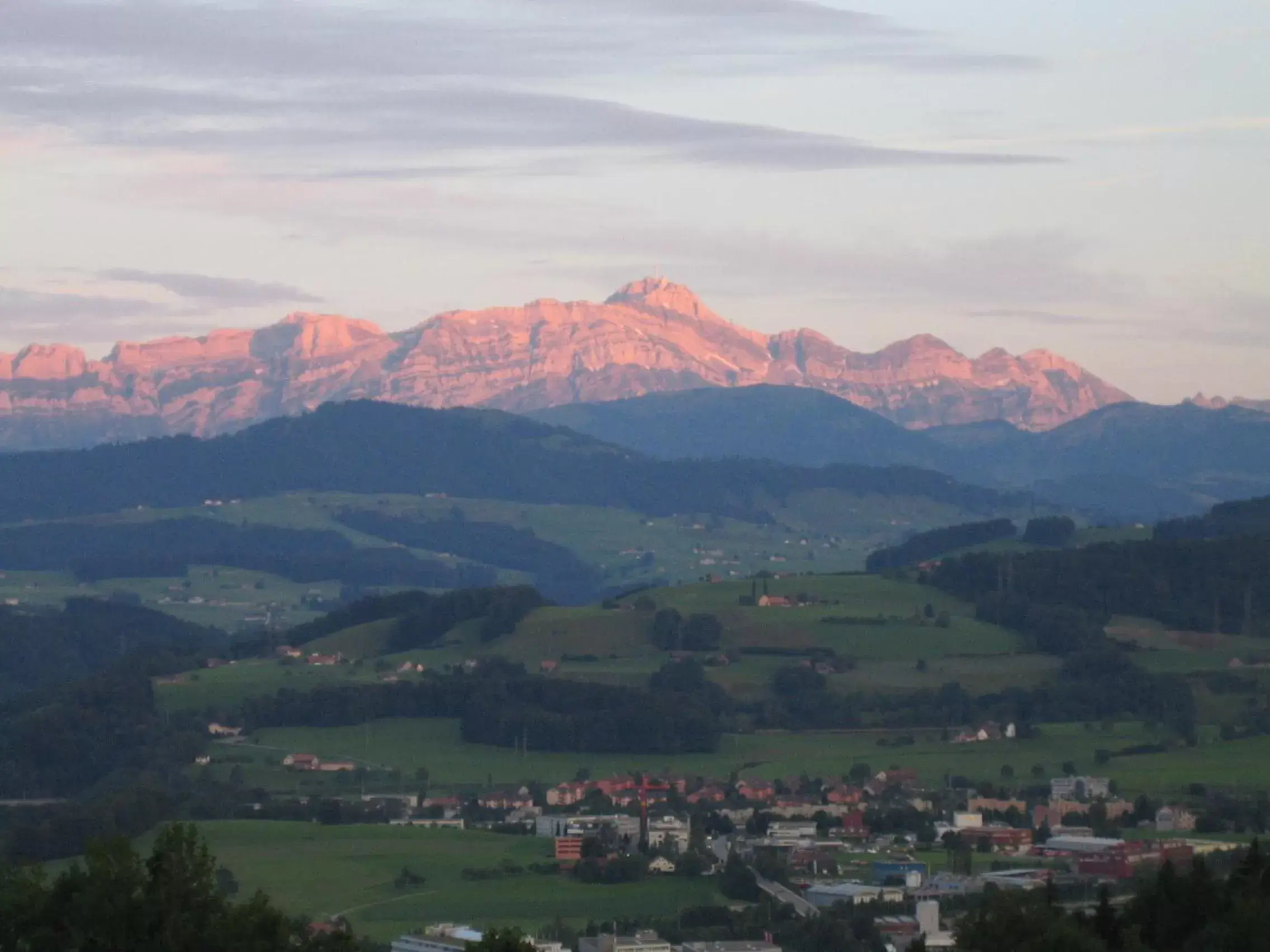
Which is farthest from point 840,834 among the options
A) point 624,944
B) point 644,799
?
point 624,944

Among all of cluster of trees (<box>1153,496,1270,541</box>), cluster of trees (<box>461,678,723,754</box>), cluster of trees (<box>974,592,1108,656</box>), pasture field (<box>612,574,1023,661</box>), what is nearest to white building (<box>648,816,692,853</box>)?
cluster of trees (<box>461,678,723,754</box>)

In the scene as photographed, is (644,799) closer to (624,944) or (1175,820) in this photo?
(1175,820)

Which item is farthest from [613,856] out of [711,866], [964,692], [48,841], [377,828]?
[964,692]

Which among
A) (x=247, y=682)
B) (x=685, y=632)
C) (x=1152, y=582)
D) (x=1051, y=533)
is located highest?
(x=1051, y=533)

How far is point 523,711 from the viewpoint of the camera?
128m

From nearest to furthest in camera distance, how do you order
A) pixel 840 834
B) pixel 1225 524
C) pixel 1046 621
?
pixel 840 834
pixel 1046 621
pixel 1225 524

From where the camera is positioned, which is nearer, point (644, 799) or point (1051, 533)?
point (644, 799)

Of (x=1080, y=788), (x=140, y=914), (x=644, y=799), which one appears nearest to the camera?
(x=140, y=914)

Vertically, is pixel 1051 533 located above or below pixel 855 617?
above

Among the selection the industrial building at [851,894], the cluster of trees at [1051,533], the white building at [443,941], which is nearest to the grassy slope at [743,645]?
the cluster of trees at [1051,533]

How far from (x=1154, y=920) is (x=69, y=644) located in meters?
152

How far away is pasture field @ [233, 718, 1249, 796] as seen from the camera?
110125mm

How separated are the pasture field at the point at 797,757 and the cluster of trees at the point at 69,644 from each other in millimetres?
39426

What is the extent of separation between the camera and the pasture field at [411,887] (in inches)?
3036
